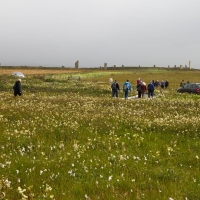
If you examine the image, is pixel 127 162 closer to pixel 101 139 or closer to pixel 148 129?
pixel 101 139

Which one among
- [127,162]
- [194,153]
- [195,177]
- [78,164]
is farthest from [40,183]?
[194,153]

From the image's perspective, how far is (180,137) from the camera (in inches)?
465

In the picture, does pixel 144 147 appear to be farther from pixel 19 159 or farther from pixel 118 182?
pixel 19 159

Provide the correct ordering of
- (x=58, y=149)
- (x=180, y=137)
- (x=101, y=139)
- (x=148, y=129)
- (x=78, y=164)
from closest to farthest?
(x=78, y=164), (x=58, y=149), (x=101, y=139), (x=180, y=137), (x=148, y=129)

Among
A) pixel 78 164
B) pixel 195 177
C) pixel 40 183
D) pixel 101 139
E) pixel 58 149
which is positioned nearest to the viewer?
pixel 40 183

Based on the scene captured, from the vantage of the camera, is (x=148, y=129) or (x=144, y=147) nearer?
(x=144, y=147)

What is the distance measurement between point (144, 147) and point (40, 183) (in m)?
4.46

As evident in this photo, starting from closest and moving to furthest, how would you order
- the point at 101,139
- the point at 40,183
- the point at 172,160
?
the point at 40,183 → the point at 172,160 → the point at 101,139

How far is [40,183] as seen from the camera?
674cm

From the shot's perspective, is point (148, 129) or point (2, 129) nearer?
point (2, 129)

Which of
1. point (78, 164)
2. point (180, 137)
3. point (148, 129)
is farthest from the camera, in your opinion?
point (148, 129)

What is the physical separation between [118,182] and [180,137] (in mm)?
5625

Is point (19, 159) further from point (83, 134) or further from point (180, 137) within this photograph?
point (180, 137)

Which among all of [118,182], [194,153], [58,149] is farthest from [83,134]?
[118,182]
